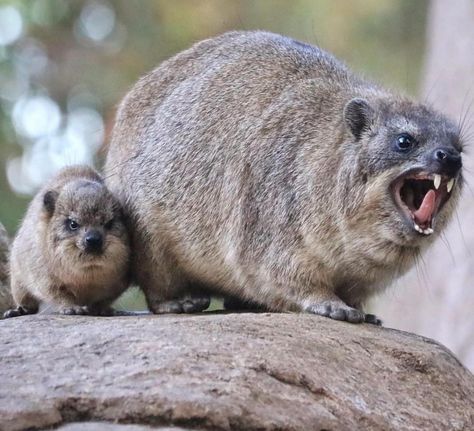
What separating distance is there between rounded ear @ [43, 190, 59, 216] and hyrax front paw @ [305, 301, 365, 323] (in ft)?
7.97

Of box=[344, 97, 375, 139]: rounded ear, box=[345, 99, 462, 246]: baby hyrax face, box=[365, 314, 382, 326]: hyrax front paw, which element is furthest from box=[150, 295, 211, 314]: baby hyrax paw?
box=[344, 97, 375, 139]: rounded ear

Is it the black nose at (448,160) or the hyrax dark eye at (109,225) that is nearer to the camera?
the black nose at (448,160)

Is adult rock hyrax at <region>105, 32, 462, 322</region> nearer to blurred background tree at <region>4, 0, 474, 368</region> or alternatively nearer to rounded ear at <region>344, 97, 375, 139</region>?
rounded ear at <region>344, 97, 375, 139</region>

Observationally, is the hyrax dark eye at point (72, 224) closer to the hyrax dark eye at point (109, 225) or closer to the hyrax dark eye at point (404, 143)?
the hyrax dark eye at point (109, 225)

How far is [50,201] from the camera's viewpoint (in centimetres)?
984

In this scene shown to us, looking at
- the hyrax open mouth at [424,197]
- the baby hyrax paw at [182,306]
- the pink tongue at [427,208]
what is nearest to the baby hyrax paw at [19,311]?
the baby hyrax paw at [182,306]

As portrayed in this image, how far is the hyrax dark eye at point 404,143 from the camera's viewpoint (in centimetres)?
848

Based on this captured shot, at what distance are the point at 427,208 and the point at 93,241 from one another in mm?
2692

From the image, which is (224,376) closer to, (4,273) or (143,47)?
(4,273)

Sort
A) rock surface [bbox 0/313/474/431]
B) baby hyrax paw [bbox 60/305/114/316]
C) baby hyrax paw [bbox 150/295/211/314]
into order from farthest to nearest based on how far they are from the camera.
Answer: baby hyrax paw [bbox 150/295/211/314] → baby hyrax paw [bbox 60/305/114/316] → rock surface [bbox 0/313/474/431]

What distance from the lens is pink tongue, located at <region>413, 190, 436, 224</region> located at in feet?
27.4

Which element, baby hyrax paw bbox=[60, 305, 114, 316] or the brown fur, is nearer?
baby hyrax paw bbox=[60, 305, 114, 316]

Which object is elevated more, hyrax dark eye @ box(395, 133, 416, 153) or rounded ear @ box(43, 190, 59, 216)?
hyrax dark eye @ box(395, 133, 416, 153)

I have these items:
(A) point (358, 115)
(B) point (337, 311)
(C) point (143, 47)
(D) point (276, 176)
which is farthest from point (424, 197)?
(C) point (143, 47)
